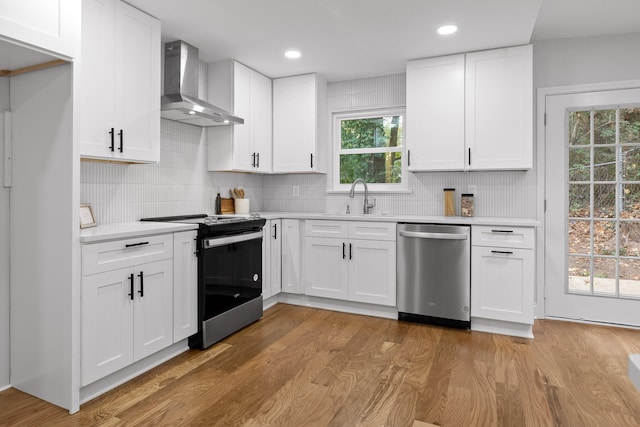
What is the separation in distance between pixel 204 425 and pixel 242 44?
9.30 ft

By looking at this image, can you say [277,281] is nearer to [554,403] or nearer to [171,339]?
[171,339]

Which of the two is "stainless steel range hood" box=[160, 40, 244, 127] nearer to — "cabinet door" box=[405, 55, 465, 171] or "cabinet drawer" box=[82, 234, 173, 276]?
"cabinet drawer" box=[82, 234, 173, 276]

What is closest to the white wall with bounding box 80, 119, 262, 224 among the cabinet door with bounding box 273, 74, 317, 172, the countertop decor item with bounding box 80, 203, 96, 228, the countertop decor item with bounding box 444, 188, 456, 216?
the countertop decor item with bounding box 80, 203, 96, 228

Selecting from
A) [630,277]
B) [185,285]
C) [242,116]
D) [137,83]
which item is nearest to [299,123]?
[242,116]

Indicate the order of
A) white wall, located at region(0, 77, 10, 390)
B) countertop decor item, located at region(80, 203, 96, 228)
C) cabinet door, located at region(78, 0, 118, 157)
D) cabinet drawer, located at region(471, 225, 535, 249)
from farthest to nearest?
cabinet drawer, located at region(471, 225, 535, 249) < countertop decor item, located at region(80, 203, 96, 228) < cabinet door, located at region(78, 0, 118, 157) < white wall, located at region(0, 77, 10, 390)

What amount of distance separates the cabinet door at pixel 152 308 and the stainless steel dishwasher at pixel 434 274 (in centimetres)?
192

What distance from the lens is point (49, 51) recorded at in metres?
1.89

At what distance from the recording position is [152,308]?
8.11 feet

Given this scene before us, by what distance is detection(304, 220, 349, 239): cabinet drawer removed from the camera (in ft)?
12.2

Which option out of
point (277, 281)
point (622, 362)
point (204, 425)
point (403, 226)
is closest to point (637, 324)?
point (622, 362)

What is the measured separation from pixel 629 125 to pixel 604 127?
18 cm

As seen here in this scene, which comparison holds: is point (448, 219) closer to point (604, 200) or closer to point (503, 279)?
point (503, 279)

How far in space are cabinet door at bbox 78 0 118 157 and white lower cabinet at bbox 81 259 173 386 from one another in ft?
2.61

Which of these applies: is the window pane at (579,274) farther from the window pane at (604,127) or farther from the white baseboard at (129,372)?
the white baseboard at (129,372)
